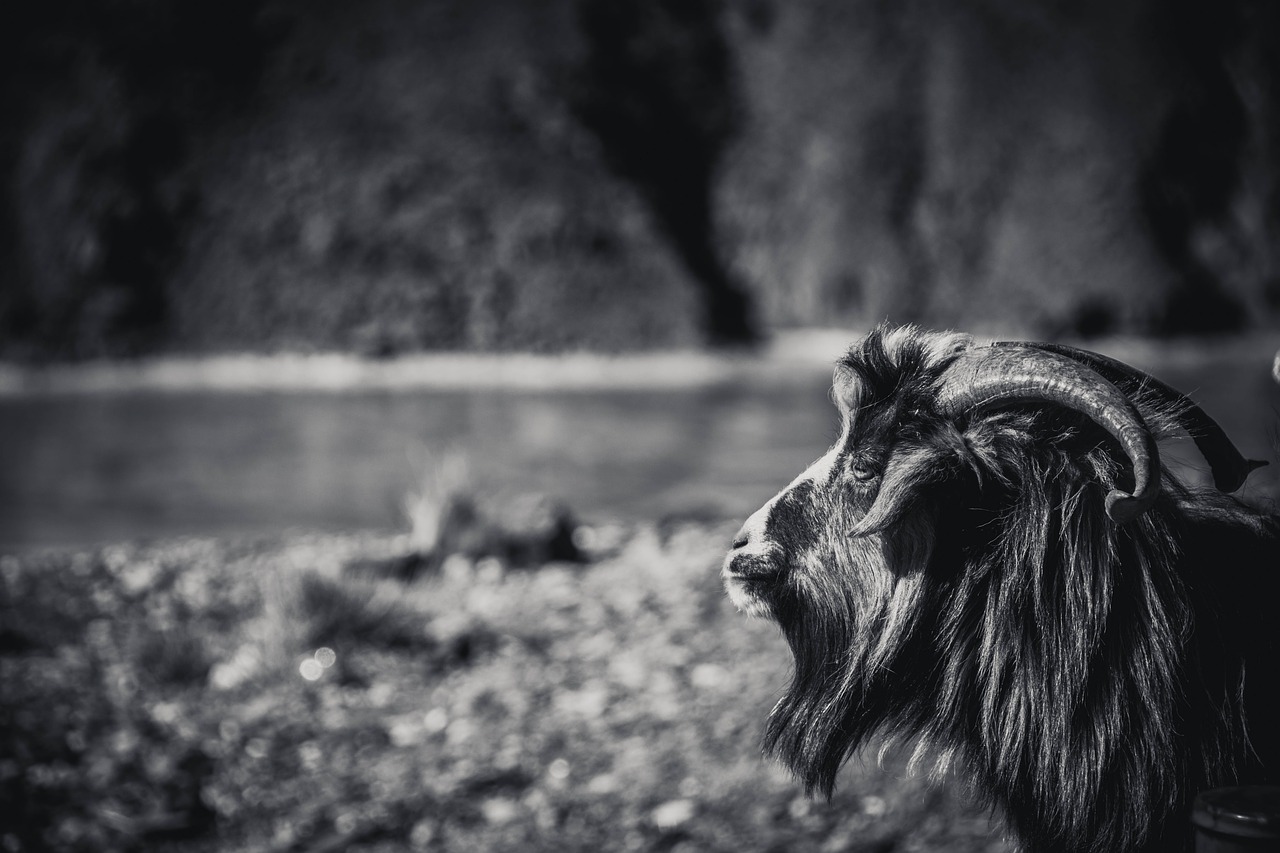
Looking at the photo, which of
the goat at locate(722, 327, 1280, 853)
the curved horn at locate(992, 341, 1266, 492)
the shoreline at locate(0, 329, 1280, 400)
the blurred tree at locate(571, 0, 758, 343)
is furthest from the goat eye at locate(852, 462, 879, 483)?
the blurred tree at locate(571, 0, 758, 343)

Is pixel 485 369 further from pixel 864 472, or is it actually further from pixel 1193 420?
pixel 1193 420

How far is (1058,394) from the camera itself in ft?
6.64

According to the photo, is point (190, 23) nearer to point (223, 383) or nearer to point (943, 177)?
point (223, 383)

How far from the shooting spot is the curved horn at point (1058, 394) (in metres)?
1.84

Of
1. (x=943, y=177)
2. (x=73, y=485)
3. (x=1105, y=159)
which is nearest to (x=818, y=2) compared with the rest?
(x=943, y=177)

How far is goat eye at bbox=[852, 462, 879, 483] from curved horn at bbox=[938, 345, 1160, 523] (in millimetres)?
183

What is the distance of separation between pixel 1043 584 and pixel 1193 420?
409mm

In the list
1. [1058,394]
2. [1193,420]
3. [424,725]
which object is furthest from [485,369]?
[1058,394]

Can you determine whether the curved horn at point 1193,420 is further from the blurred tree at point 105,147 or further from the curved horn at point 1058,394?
the blurred tree at point 105,147

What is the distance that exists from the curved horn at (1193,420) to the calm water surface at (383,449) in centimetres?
69

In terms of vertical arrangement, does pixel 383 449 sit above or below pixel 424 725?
below

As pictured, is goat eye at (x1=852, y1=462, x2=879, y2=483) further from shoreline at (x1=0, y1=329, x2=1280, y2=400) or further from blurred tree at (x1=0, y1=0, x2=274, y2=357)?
blurred tree at (x1=0, y1=0, x2=274, y2=357)

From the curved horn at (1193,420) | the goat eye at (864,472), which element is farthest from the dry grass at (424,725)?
the curved horn at (1193,420)

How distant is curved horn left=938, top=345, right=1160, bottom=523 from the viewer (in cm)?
184
